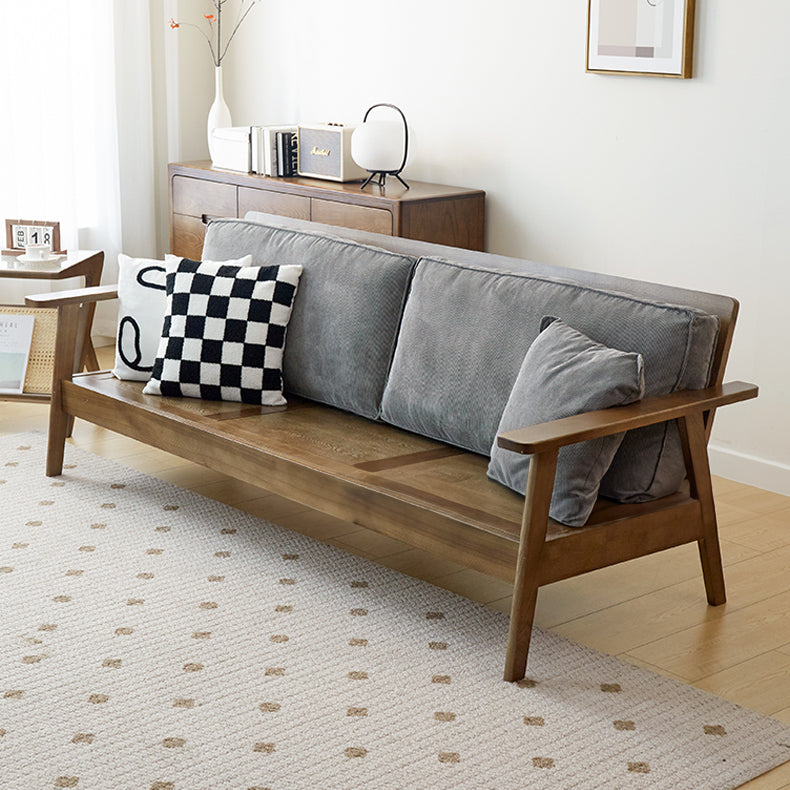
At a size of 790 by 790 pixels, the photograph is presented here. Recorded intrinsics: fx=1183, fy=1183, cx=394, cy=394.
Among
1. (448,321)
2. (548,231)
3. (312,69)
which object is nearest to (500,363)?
(448,321)

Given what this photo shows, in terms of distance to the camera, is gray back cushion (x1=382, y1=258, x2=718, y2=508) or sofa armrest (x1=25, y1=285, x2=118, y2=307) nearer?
gray back cushion (x1=382, y1=258, x2=718, y2=508)

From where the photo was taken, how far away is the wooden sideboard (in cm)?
412

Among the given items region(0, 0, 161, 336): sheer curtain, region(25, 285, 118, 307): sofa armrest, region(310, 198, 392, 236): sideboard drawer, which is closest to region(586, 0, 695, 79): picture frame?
region(310, 198, 392, 236): sideboard drawer

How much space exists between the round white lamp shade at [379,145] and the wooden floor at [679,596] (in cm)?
134

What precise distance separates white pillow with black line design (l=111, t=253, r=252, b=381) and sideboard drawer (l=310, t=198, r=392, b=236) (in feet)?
2.53

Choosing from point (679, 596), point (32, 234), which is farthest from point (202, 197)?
point (679, 596)

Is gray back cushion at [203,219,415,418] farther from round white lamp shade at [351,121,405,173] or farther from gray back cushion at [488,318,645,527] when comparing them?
round white lamp shade at [351,121,405,173]

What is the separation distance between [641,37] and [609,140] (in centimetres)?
35

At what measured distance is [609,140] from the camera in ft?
12.8

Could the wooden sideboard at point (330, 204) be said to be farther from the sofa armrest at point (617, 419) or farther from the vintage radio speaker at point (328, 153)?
the sofa armrest at point (617, 419)

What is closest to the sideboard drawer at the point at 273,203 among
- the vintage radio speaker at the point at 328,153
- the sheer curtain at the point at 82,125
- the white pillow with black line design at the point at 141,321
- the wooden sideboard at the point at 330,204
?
the wooden sideboard at the point at 330,204

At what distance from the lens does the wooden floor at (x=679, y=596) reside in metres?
2.50

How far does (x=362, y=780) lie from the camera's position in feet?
6.75

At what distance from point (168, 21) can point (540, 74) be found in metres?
1.99
